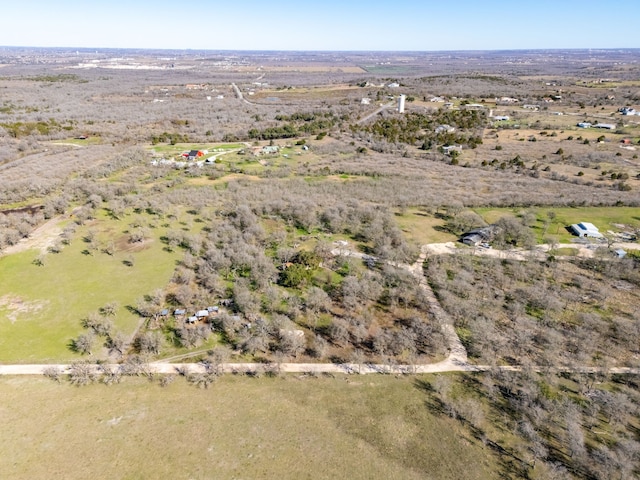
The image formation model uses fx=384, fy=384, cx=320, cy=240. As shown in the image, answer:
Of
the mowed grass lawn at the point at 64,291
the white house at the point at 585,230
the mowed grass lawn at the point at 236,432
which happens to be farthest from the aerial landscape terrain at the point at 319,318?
the white house at the point at 585,230

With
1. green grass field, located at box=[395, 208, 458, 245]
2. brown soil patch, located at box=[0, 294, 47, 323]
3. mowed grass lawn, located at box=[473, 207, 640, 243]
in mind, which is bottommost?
brown soil patch, located at box=[0, 294, 47, 323]

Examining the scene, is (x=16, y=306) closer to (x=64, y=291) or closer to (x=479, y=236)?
(x=64, y=291)

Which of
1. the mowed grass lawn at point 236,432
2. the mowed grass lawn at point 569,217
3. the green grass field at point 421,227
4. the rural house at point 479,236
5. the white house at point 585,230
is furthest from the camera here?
the mowed grass lawn at point 569,217

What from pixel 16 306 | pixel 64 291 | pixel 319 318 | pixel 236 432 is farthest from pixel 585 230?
pixel 16 306

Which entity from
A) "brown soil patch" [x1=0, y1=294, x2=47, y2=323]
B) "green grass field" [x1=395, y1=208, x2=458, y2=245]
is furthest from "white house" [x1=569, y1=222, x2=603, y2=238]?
"brown soil patch" [x1=0, y1=294, x2=47, y2=323]

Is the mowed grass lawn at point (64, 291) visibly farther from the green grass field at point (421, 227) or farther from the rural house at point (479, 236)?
the rural house at point (479, 236)

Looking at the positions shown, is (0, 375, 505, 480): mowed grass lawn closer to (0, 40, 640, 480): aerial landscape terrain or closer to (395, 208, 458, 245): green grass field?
(0, 40, 640, 480): aerial landscape terrain

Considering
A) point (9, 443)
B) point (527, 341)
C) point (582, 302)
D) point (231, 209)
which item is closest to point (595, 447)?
point (527, 341)
